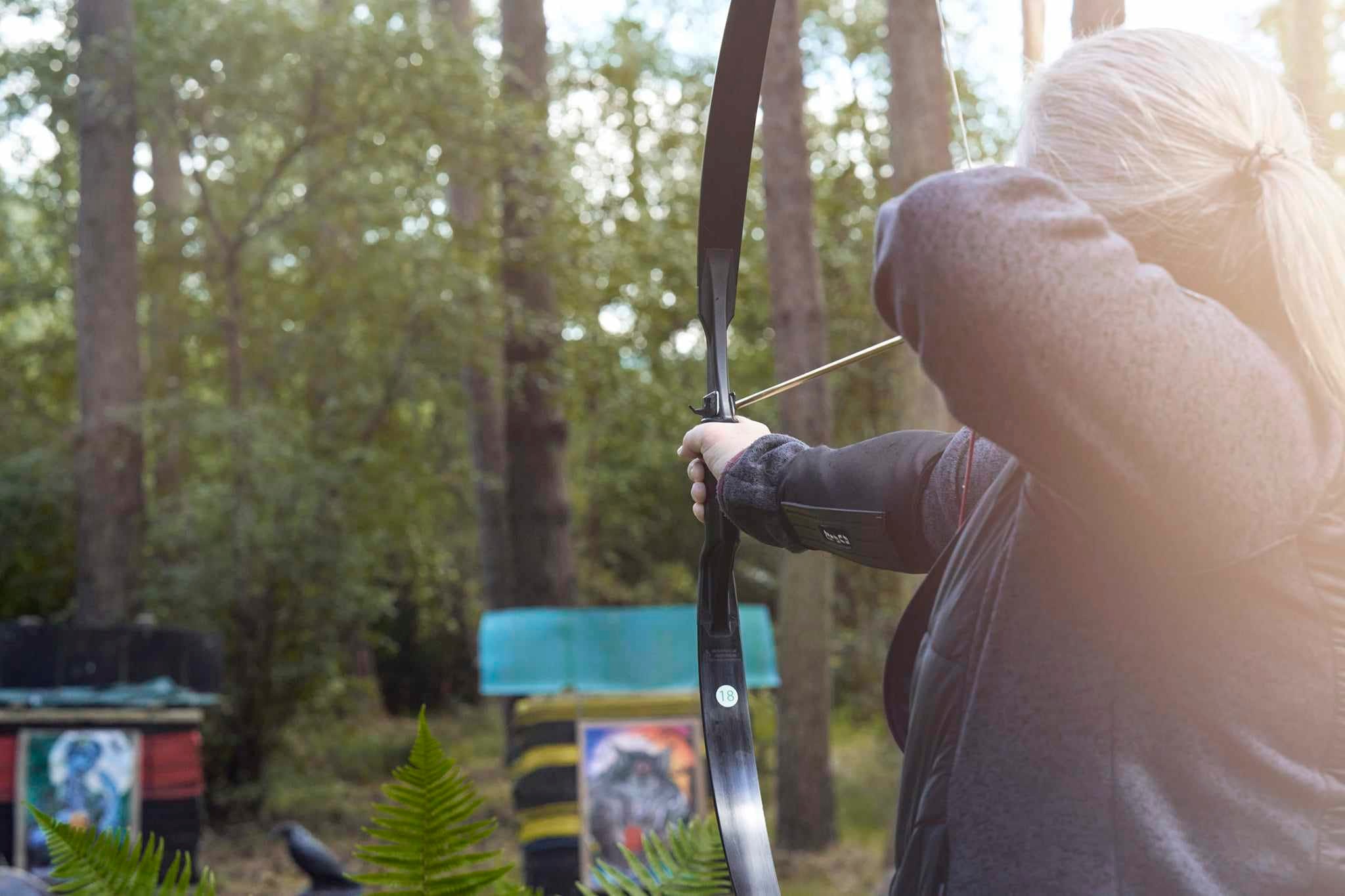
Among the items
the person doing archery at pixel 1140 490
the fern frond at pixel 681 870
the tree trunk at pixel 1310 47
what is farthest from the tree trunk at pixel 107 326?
the person doing archery at pixel 1140 490

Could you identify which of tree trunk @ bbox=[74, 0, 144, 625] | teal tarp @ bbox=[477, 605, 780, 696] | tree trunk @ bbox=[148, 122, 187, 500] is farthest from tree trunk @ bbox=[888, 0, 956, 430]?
tree trunk @ bbox=[74, 0, 144, 625]

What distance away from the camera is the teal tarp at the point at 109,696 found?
5.55m

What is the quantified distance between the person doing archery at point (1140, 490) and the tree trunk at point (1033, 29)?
5.24 ft

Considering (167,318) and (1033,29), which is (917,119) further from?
(167,318)

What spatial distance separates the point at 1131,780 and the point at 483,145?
25.4 feet

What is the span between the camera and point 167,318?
9.93 metres

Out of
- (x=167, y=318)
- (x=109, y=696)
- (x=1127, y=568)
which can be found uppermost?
(x=167, y=318)

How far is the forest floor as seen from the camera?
276 inches

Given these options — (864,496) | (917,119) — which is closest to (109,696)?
(917,119)

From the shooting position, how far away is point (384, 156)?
811 cm

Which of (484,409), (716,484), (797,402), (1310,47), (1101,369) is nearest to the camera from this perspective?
(1101,369)

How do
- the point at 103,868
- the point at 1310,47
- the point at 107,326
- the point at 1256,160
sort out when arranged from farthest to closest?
the point at 107,326, the point at 1310,47, the point at 103,868, the point at 1256,160

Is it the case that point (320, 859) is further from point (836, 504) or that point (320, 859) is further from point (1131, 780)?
point (1131, 780)

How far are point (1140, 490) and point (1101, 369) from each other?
8 cm
